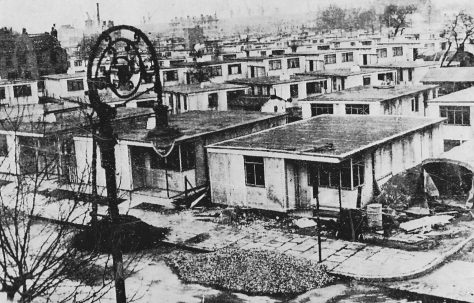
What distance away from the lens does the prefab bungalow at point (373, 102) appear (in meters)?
36.7

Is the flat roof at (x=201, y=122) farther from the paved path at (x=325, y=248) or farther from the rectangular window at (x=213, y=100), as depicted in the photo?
the rectangular window at (x=213, y=100)

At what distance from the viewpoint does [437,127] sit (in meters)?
30.3

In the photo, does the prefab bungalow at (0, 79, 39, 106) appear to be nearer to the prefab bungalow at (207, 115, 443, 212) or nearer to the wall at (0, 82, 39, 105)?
the wall at (0, 82, 39, 105)

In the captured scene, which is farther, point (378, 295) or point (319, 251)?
point (319, 251)

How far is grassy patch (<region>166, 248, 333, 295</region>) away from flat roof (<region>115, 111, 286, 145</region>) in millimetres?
9355

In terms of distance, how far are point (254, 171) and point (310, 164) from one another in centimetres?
251

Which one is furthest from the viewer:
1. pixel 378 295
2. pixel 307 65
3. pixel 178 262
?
pixel 307 65

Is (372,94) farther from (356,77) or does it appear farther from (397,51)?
(397,51)

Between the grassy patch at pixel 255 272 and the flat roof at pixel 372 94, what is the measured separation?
64.9 feet

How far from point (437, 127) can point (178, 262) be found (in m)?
16.6

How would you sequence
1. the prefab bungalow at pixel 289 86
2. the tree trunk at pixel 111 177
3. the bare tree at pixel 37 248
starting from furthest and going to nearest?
1. the prefab bungalow at pixel 289 86
2. the tree trunk at pixel 111 177
3. the bare tree at pixel 37 248

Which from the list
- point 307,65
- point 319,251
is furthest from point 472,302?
point 307,65

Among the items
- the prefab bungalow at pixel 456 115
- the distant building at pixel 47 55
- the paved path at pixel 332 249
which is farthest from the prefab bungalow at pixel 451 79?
the distant building at pixel 47 55

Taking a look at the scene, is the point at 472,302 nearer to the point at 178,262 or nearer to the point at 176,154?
the point at 178,262
